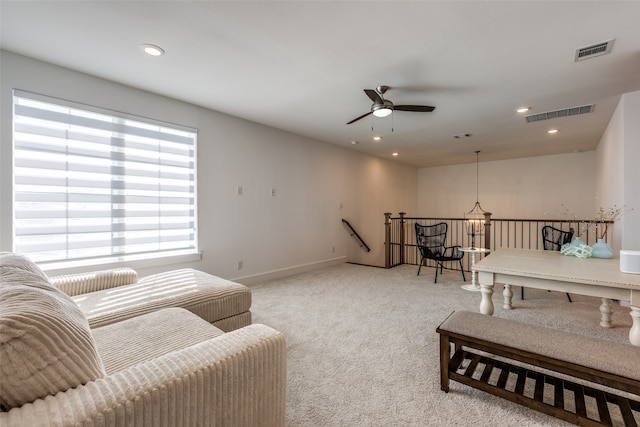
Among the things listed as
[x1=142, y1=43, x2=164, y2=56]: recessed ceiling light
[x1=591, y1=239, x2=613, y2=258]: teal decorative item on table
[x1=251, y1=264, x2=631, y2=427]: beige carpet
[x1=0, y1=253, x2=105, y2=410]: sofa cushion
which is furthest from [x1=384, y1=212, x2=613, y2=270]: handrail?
[x1=0, y1=253, x2=105, y2=410]: sofa cushion

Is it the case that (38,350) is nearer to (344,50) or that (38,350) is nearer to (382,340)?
(382,340)

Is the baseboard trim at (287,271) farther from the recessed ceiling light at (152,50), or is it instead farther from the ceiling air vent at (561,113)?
the ceiling air vent at (561,113)

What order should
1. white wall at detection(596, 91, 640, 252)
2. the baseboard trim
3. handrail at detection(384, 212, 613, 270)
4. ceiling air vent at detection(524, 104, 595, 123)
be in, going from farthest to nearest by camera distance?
handrail at detection(384, 212, 613, 270) < the baseboard trim < ceiling air vent at detection(524, 104, 595, 123) < white wall at detection(596, 91, 640, 252)

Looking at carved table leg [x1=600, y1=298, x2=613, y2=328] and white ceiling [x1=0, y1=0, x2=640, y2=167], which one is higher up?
white ceiling [x1=0, y1=0, x2=640, y2=167]

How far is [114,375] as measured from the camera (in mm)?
867

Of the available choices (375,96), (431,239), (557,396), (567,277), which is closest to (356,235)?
(431,239)

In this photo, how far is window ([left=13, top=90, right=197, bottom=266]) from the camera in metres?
2.58

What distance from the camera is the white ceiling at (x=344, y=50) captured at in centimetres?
193

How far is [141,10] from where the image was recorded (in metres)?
1.93

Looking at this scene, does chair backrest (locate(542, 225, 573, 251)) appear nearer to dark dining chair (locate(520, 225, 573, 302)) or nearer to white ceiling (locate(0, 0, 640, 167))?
dark dining chair (locate(520, 225, 573, 302))

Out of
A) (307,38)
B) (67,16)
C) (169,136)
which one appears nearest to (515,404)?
(307,38)

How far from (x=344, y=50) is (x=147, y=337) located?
2536 mm

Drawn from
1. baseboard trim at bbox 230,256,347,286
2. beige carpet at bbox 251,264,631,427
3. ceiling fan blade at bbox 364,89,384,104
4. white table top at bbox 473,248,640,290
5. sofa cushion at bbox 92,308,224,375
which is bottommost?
beige carpet at bbox 251,264,631,427

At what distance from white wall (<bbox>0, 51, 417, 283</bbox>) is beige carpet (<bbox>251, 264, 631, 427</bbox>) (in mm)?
671
